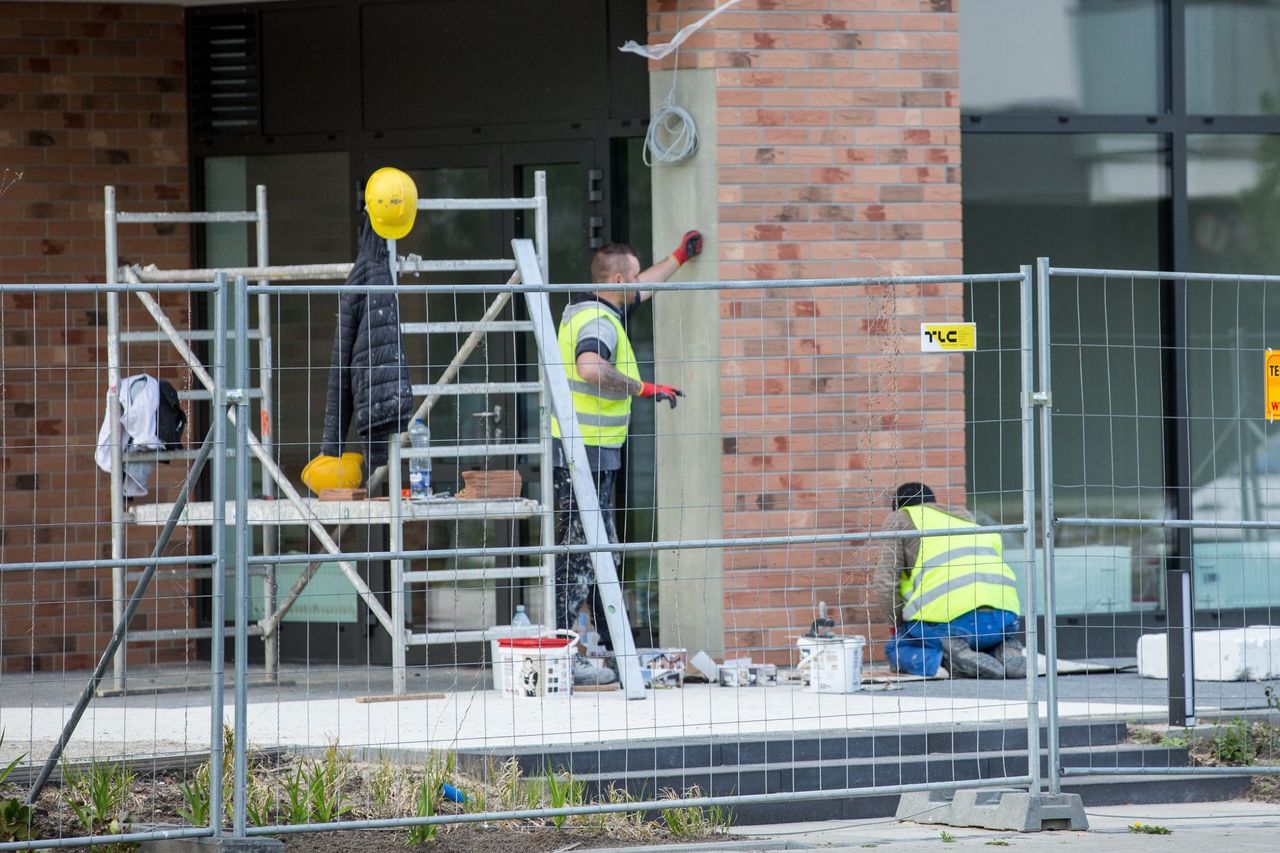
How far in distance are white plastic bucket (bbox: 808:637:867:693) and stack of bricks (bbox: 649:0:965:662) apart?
2.65 feet

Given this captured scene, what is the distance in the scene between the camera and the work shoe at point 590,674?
9125 millimetres

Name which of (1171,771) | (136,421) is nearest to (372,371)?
(136,421)

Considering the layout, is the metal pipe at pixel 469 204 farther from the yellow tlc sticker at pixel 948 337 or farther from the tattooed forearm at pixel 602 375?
the yellow tlc sticker at pixel 948 337

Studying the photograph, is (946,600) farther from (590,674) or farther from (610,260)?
(610,260)

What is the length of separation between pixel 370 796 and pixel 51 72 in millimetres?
6049

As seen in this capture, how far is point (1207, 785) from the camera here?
7.69 meters

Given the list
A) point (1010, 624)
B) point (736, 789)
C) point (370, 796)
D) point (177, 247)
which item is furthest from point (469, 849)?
point (177, 247)

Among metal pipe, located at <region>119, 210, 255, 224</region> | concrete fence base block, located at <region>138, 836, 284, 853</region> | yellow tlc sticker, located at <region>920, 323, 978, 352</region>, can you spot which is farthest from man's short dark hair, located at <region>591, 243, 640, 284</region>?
concrete fence base block, located at <region>138, 836, 284, 853</region>

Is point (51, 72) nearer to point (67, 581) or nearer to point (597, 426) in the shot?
point (67, 581)

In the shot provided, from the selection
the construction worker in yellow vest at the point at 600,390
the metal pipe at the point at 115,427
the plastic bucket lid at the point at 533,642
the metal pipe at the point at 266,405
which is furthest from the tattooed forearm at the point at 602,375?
the metal pipe at the point at 115,427

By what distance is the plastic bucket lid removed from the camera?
8.79m

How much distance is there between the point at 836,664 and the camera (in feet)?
28.9

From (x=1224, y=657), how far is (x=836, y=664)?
213cm

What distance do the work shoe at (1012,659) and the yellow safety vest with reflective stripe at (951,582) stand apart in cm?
18
